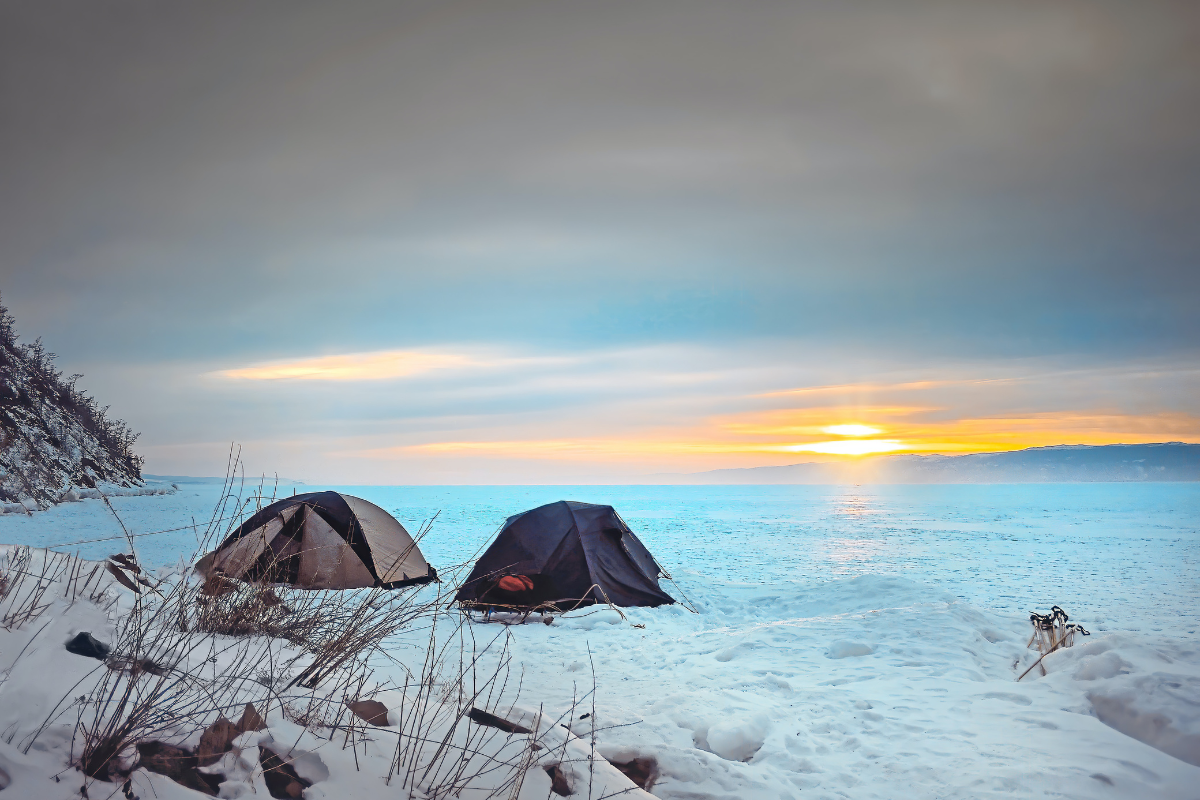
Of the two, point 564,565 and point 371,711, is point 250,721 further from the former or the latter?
point 564,565

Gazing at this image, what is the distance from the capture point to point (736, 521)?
4125cm

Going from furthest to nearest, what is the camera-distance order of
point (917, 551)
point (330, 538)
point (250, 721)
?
point (917, 551) → point (330, 538) → point (250, 721)

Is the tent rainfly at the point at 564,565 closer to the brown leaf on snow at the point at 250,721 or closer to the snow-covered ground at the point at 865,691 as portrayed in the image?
the snow-covered ground at the point at 865,691

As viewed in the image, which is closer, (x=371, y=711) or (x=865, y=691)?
(x=371, y=711)

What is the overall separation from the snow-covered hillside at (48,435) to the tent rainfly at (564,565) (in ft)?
58.8

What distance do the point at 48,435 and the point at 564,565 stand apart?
2771cm

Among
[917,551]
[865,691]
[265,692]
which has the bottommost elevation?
[917,551]

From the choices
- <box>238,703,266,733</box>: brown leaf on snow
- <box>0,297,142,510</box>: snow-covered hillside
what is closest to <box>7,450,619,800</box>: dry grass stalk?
<box>238,703,266,733</box>: brown leaf on snow

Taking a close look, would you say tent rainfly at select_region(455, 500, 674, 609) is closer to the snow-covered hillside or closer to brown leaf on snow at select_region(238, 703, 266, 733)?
brown leaf on snow at select_region(238, 703, 266, 733)

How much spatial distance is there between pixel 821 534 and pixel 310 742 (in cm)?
3352

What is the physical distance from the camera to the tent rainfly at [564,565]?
1093cm

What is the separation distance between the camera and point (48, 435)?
1097 inches

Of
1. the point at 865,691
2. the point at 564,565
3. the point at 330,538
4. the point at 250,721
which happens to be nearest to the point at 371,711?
the point at 250,721

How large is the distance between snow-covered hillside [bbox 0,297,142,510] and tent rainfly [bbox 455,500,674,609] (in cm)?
1793
